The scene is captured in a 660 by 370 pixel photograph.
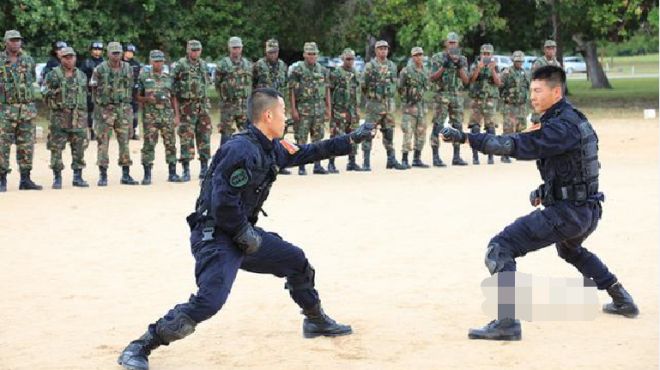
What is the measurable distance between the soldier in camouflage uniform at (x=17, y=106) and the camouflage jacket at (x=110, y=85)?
887 mm

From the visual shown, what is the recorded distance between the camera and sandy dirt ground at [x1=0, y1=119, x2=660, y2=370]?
723 centimetres

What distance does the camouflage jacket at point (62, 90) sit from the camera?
15633 millimetres

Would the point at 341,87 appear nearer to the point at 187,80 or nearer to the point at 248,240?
the point at 187,80

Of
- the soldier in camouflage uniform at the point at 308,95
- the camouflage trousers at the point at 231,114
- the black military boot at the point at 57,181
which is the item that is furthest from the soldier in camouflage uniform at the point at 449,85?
the black military boot at the point at 57,181

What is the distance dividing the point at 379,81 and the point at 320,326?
1051 cm

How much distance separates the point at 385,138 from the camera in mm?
18062

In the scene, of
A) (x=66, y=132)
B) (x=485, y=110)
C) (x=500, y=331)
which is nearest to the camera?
(x=500, y=331)

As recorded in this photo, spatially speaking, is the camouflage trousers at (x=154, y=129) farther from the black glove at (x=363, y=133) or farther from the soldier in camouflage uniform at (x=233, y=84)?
the black glove at (x=363, y=133)

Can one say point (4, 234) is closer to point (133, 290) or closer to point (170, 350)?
point (133, 290)

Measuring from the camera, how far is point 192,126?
1659 centimetres

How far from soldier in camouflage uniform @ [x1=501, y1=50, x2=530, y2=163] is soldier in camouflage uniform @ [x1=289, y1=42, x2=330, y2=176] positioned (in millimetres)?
3345

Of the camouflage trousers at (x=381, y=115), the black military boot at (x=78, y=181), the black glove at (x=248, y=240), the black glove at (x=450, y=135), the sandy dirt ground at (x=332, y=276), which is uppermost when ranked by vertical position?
the black glove at (x=450, y=135)

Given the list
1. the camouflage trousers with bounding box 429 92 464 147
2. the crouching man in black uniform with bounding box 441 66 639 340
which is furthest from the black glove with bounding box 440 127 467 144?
the camouflage trousers with bounding box 429 92 464 147

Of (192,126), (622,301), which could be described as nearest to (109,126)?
(192,126)
